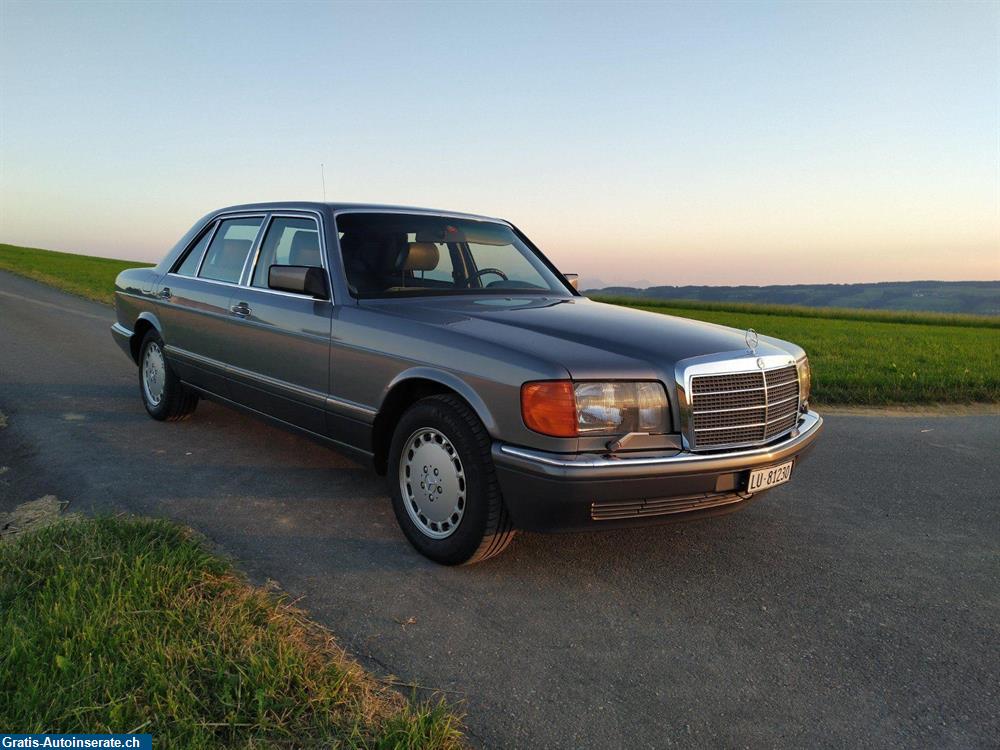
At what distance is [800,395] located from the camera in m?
4.05

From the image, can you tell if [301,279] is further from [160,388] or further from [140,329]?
[140,329]

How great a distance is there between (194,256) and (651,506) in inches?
166

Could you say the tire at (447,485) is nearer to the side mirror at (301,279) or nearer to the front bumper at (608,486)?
the front bumper at (608,486)

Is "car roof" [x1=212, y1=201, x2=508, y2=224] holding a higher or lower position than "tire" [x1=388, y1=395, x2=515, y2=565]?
higher

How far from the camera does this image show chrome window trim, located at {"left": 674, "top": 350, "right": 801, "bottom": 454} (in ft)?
10.8

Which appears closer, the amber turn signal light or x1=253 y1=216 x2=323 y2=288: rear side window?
the amber turn signal light

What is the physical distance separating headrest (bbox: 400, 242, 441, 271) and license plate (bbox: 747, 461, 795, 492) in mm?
2201

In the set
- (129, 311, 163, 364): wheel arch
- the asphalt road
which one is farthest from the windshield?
(129, 311, 163, 364): wheel arch

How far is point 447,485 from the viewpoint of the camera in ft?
11.7

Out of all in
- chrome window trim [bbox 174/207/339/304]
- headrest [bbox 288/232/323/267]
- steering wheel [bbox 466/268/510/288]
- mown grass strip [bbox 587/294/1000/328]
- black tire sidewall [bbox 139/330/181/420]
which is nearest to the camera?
chrome window trim [bbox 174/207/339/304]

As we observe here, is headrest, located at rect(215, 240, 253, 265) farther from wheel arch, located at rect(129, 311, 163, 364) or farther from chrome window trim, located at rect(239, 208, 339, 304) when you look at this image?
wheel arch, located at rect(129, 311, 163, 364)

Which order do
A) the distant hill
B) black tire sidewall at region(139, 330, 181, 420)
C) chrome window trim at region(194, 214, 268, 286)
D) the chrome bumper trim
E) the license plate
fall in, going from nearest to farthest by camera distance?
the chrome bumper trim → the license plate → chrome window trim at region(194, 214, 268, 286) → black tire sidewall at region(139, 330, 181, 420) → the distant hill

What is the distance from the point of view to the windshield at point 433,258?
173 inches

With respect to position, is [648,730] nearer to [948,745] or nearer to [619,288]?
[948,745]
